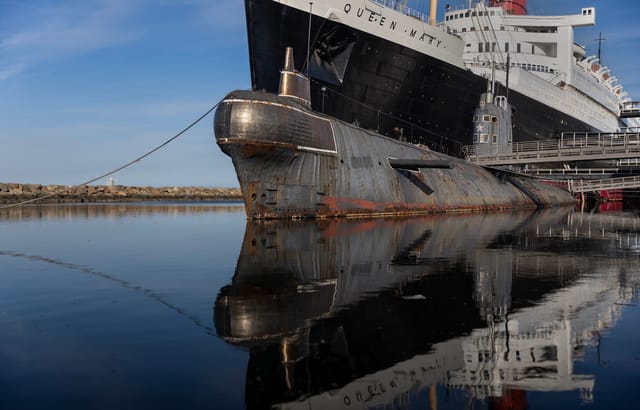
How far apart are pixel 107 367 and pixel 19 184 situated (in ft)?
217

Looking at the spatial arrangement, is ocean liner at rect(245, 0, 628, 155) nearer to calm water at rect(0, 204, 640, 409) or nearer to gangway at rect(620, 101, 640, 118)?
calm water at rect(0, 204, 640, 409)

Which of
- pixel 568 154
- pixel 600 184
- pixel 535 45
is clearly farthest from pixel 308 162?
pixel 600 184

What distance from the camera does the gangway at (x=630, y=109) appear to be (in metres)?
73.6

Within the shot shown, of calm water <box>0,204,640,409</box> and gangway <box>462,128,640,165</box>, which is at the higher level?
gangway <box>462,128,640,165</box>

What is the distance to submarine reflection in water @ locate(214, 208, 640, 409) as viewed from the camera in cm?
471

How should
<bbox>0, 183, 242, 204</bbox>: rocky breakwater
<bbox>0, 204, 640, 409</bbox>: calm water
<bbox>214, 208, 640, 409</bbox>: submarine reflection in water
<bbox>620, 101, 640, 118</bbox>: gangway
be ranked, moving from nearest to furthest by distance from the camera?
<bbox>0, 204, 640, 409</bbox>: calm water
<bbox>214, 208, 640, 409</bbox>: submarine reflection in water
<bbox>0, 183, 242, 204</bbox>: rocky breakwater
<bbox>620, 101, 640, 118</bbox>: gangway

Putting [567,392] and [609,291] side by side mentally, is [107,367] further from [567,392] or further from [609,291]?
[609,291]

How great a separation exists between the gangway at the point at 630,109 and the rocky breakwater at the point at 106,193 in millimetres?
58322

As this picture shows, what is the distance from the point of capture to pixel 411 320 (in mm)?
6820

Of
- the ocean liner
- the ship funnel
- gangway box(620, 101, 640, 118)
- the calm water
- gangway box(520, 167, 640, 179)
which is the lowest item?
the calm water

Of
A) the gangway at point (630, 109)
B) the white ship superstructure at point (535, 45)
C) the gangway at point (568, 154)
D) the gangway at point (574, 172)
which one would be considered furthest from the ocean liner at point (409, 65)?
the gangway at point (630, 109)

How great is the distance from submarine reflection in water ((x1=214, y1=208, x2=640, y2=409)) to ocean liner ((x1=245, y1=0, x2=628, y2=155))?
1636cm

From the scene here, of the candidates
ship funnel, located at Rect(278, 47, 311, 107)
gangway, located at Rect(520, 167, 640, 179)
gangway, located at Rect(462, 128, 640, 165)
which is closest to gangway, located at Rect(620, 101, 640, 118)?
gangway, located at Rect(520, 167, 640, 179)

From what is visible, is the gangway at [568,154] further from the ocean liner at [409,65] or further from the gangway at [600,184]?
the gangway at [600,184]
